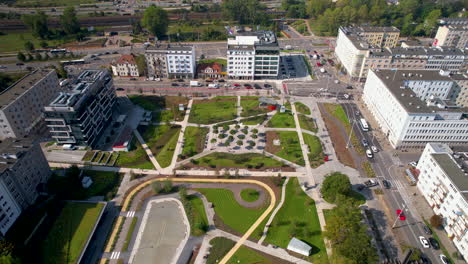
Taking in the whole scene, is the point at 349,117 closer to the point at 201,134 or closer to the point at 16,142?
the point at 201,134

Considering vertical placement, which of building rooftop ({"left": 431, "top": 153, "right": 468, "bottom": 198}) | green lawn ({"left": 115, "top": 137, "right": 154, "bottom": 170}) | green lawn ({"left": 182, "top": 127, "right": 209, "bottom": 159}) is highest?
building rooftop ({"left": 431, "top": 153, "right": 468, "bottom": 198})

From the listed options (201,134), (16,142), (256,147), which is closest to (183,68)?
(201,134)

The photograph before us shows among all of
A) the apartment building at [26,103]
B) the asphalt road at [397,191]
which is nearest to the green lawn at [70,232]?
the apartment building at [26,103]

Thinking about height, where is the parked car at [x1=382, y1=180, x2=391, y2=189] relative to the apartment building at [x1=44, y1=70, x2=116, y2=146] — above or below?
below

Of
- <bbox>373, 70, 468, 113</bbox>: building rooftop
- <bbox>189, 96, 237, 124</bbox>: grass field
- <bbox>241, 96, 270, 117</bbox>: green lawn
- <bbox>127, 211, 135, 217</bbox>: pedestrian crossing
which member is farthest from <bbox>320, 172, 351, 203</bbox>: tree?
<bbox>127, 211, 135, 217</bbox>: pedestrian crossing

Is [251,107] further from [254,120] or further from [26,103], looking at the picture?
[26,103]

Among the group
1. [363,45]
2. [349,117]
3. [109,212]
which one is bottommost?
[109,212]

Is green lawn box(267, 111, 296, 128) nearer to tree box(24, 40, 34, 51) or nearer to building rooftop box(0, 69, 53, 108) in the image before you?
building rooftop box(0, 69, 53, 108)
